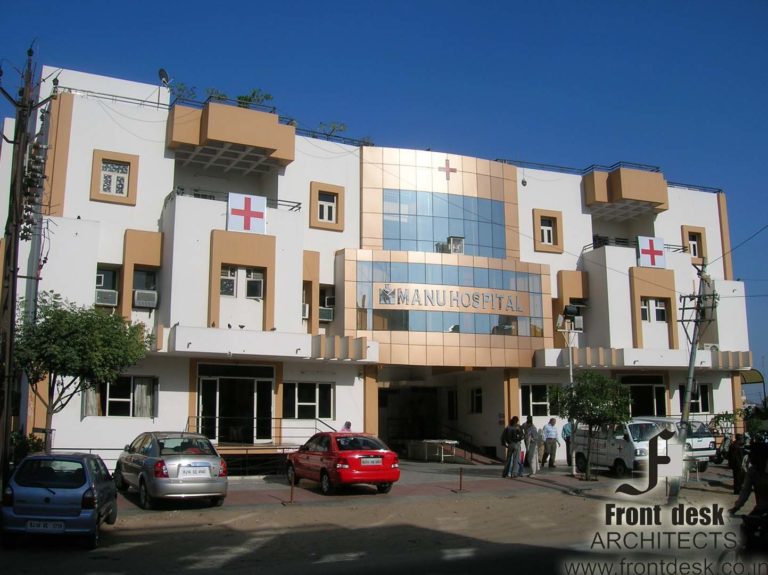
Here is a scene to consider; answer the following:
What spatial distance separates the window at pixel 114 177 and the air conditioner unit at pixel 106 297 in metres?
3.55

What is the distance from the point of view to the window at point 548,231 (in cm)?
3384

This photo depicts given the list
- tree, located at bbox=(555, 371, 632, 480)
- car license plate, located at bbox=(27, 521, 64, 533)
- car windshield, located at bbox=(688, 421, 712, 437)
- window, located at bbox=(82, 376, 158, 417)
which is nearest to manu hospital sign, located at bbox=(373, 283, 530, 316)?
tree, located at bbox=(555, 371, 632, 480)

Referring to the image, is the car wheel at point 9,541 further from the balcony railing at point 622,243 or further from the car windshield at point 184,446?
the balcony railing at point 622,243

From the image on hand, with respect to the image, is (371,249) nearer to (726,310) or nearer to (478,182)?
(478,182)

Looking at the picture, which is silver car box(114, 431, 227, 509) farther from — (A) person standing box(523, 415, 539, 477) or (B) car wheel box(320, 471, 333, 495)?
(A) person standing box(523, 415, 539, 477)

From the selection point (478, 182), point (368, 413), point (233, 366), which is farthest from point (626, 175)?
point (233, 366)

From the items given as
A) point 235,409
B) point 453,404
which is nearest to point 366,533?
point 235,409

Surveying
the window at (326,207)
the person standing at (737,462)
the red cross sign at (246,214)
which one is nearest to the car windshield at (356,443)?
the person standing at (737,462)

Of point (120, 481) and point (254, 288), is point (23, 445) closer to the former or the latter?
point (120, 481)

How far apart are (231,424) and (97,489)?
1396 cm

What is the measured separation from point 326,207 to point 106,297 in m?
9.36

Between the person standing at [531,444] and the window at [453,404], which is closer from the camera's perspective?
the person standing at [531,444]

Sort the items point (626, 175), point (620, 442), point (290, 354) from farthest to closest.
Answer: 1. point (626, 175)
2. point (290, 354)
3. point (620, 442)

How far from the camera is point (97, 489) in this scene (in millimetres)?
12367
